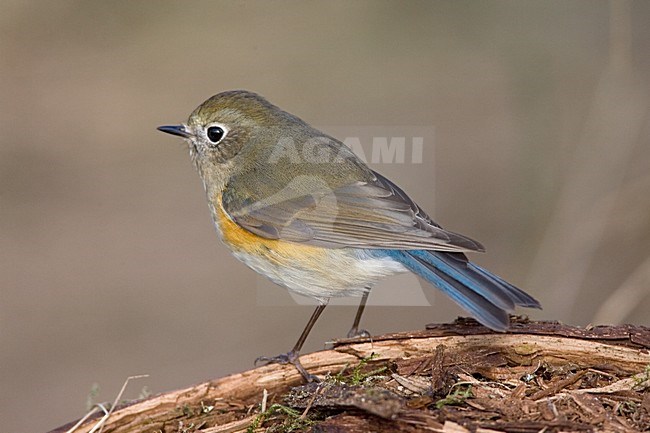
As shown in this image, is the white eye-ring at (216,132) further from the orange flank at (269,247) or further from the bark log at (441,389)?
the bark log at (441,389)

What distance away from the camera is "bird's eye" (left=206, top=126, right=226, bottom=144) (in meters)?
5.36

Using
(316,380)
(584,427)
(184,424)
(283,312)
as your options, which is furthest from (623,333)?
(283,312)

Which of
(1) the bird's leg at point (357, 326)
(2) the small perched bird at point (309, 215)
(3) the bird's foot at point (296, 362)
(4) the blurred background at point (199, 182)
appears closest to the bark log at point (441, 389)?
(3) the bird's foot at point (296, 362)

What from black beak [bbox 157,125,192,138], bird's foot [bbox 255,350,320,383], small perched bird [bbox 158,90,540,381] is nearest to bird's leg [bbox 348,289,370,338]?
small perched bird [bbox 158,90,540,381]

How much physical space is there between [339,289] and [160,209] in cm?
546

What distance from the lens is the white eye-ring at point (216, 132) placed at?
17.6ft

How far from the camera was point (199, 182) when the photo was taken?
1048 cm

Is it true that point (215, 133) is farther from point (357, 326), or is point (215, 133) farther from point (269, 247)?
point (357, 326)

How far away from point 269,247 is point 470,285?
49.3 inches

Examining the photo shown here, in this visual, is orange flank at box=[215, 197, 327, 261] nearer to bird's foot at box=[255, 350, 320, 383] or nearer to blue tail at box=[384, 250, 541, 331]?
blue tail at box=[384, 250, 541, 331]

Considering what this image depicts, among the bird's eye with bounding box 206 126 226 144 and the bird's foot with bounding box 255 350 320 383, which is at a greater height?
the bird's eye with bounding box 206 126 226 144

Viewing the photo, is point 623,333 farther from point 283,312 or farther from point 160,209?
point 160,209

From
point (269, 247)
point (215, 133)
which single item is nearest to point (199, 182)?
point (215, 133)

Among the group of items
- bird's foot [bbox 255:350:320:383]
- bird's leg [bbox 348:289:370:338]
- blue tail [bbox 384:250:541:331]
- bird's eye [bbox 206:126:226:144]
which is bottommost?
bird's foot [bbox 255:350:320:383]
